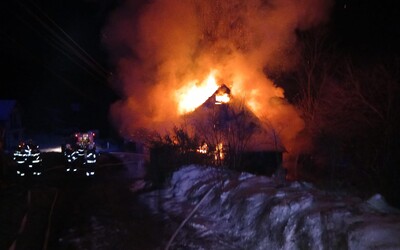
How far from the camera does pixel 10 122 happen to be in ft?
154

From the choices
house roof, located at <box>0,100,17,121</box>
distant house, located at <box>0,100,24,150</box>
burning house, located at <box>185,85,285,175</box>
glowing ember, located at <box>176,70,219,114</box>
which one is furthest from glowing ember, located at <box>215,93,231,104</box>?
house roof, located at <box>0,100,17,121</box>

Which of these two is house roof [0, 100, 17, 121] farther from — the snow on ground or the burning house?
the snow on ground

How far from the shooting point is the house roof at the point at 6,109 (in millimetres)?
45219

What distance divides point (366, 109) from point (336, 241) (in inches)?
573

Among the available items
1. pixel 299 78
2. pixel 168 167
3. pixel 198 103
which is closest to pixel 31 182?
pixel 168 167

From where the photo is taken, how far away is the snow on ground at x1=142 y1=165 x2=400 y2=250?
19.3 feet

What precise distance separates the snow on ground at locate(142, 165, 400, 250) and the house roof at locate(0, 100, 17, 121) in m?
38.1

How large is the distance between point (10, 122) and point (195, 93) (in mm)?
28677

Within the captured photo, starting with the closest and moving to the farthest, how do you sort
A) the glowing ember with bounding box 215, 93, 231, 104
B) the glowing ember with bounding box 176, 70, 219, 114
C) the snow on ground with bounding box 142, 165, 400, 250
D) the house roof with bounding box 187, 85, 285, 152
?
the snow on ground with bounding box 142, 165, 400, 250, the house roof with bounding box 187, 85, 285, 152, the glowing ember with bounding box 215, 93, 231, 104, the glowing ember with bounding box 176, 70, 219, 114

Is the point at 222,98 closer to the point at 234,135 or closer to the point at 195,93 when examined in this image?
the point at 195,93

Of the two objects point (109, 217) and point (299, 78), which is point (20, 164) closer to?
point (109, 217)

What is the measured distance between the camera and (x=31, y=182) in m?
17.5

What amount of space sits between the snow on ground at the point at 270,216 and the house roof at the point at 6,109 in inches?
1500

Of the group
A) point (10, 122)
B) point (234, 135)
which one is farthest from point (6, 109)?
point (234, 135)
